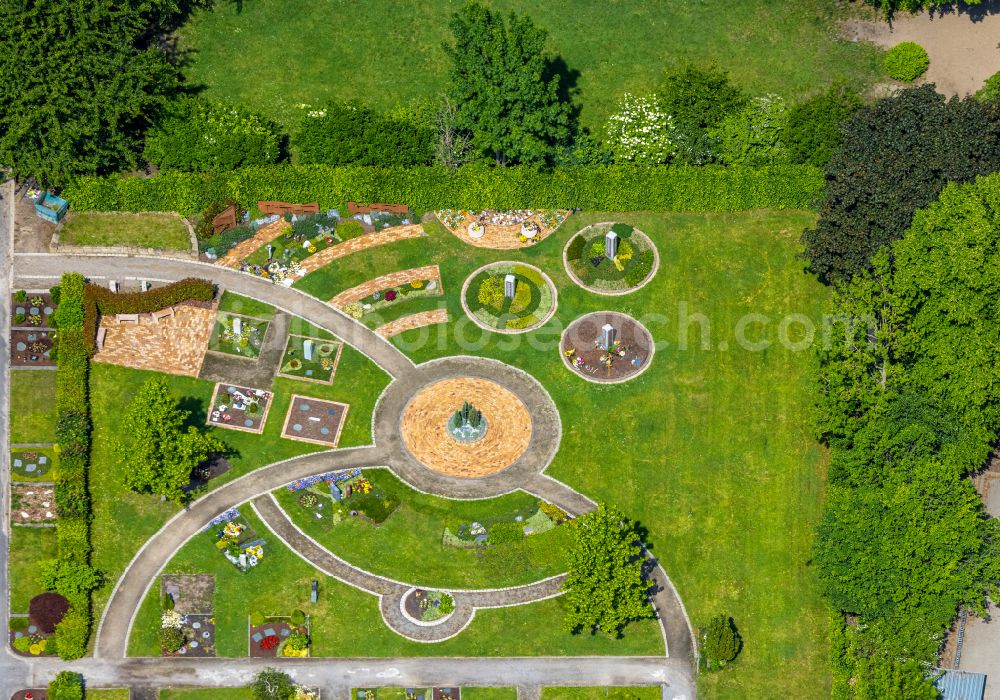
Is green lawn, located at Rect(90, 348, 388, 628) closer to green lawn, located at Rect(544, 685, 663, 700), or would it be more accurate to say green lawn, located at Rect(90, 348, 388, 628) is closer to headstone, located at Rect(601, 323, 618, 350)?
headstone, located at Rect(601, 323, 618, 350)

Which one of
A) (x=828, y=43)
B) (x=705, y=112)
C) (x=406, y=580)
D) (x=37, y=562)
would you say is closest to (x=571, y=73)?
(x=705, y=112)

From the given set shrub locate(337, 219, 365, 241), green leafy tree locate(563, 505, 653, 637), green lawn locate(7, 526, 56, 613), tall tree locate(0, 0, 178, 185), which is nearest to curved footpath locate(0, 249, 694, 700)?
green leafy tree locate(563, 505, 653, 637)

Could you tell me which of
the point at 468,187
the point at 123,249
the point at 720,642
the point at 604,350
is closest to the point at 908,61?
the point at 604,350

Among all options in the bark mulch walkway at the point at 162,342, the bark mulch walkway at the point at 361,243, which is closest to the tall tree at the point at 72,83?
the bark mulch walkway at the point at 162,342

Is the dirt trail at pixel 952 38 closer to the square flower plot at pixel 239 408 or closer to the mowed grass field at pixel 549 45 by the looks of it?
the mowed grass field at pixel 549 45

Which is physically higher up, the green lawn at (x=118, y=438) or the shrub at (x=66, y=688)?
the green lawn at (x=118, y=438)
